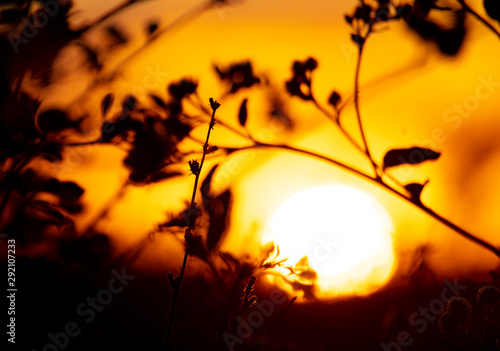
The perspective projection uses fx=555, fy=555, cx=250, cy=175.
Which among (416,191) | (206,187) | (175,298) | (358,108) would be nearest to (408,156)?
(416,191)

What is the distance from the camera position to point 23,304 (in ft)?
3.61

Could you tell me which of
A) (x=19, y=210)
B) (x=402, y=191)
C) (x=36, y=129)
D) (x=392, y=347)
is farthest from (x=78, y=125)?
(x=392, y=347)

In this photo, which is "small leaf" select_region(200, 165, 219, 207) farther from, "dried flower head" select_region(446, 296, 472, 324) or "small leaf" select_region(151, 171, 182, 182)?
"dried flower head" select_region(446, 296, 472, 324)

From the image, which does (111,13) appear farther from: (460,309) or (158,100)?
(460,309)

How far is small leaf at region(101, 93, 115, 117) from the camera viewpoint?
1.20 meters

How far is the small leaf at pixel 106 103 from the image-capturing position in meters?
1.20

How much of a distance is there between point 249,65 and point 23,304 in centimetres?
69

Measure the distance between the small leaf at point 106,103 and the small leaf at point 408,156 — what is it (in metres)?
0.61

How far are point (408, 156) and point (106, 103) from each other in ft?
2.14

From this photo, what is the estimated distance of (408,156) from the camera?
3.70ft

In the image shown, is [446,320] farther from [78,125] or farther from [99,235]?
[78,125]

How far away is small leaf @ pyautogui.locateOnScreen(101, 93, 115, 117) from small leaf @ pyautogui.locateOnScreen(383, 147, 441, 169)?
23.9 inches

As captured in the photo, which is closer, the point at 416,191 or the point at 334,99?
the point at 416,191

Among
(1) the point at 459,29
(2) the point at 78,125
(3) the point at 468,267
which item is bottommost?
(3) the point at 468,267
